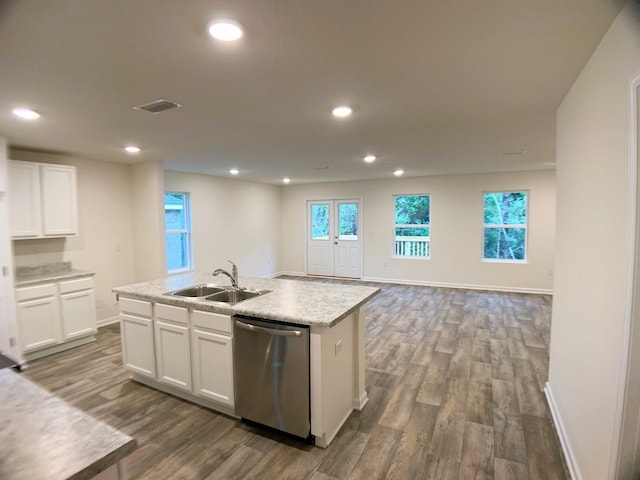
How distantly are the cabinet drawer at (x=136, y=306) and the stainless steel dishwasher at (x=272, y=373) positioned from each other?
1003 mm

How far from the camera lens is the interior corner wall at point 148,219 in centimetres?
491

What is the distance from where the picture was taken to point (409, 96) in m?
2.35

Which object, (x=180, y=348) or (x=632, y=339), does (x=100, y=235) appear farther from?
(x=632, y=339)

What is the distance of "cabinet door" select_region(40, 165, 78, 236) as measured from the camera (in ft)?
12.9

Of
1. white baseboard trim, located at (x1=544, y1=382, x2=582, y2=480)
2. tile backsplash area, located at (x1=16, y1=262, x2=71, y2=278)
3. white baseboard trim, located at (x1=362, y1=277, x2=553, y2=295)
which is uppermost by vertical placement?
tile backsplash area, located at (x1=16, y1=262, x2=71, y2=278)

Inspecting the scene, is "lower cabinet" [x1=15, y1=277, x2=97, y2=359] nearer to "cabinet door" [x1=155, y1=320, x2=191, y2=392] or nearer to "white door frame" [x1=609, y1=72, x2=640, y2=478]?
"cabinet door" [x1=155, y1=320, x2=191, y2=392]

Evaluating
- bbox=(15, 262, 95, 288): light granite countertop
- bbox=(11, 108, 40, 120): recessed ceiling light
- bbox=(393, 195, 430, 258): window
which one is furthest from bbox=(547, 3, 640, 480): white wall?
bbox=(15, 262, 95, 288): light granite countertop

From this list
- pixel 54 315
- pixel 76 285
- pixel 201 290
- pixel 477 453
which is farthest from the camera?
pixel 76 285

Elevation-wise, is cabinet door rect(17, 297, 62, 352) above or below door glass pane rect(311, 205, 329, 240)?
below

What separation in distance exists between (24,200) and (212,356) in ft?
10.2

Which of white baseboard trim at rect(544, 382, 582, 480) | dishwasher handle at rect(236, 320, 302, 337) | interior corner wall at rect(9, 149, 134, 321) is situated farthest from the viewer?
interior corner wall at rect(9, 149, 134, 321)

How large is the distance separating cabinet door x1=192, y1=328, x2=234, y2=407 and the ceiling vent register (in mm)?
1740

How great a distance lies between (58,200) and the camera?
4066 mm

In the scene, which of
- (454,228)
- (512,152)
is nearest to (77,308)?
(512,152)
